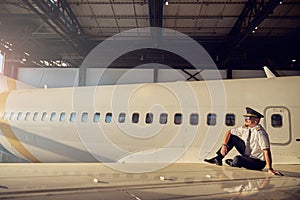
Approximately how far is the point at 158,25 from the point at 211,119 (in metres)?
8.24

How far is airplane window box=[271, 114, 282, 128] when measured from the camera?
6.46 metres

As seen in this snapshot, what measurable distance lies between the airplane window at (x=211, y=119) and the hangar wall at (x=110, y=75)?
13.4 m

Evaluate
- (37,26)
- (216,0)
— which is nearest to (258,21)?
(216,0)

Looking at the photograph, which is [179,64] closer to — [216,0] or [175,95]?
[216,0]

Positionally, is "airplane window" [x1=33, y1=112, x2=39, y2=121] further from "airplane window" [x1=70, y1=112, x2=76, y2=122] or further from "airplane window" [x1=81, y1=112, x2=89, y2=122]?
"airplane window" [x1=81, y1=112, x2=89, y2=122]

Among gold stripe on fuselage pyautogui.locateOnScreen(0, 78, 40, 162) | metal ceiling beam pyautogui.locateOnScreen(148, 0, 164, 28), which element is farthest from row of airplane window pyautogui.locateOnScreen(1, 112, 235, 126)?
metal ceiling beam pyautogui.locateOnScreen(148, 0, 164, 28)

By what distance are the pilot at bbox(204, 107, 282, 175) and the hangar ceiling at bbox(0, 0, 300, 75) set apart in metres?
8.19

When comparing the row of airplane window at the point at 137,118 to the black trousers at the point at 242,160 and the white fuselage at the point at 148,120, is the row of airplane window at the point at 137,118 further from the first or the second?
the black trousers at the point at 242,160

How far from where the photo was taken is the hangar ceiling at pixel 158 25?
43.1ft

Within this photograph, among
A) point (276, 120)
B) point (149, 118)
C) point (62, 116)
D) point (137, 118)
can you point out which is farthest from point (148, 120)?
point (276, 120)

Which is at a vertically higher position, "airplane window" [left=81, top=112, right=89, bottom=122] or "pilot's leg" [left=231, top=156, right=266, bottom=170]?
"airplane window" [left=81, top=112, right=89, bottom=122]

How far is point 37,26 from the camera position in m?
16.9

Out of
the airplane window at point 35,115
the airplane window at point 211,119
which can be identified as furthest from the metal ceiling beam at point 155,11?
the airplane window at point 211,119

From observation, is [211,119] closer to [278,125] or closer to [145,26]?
[278,125]
